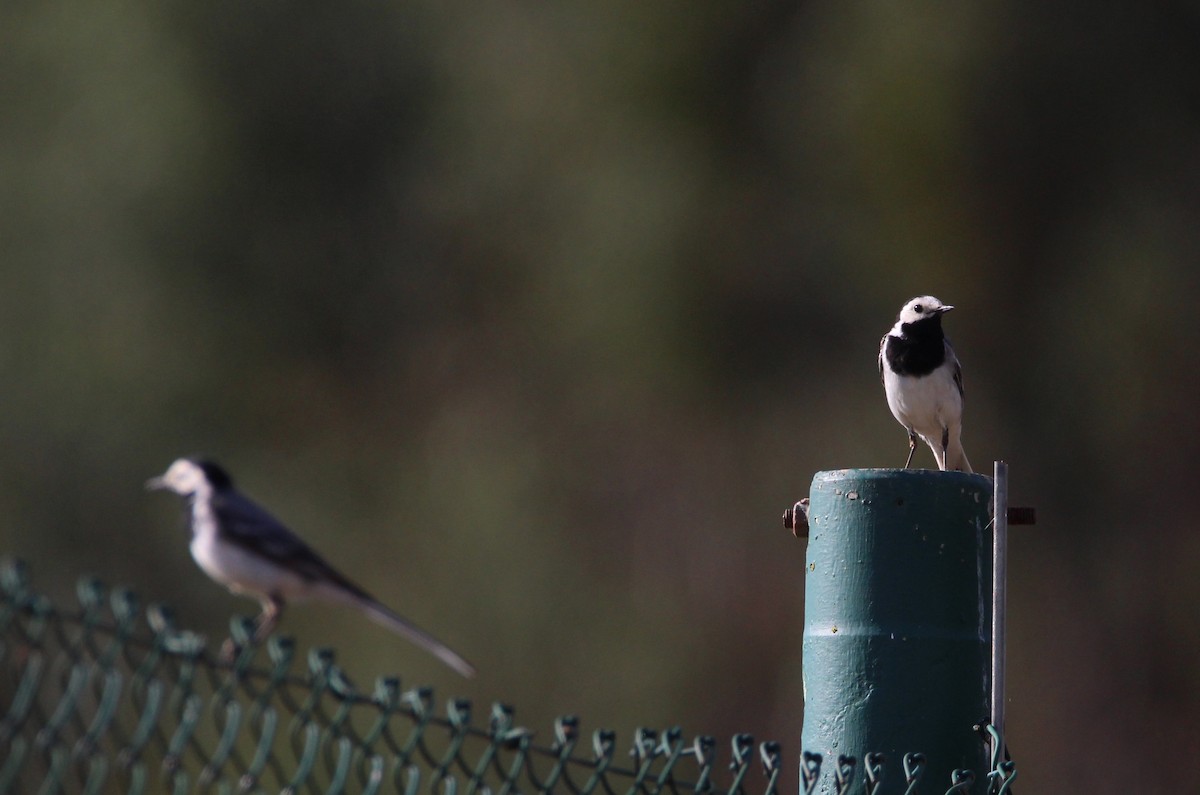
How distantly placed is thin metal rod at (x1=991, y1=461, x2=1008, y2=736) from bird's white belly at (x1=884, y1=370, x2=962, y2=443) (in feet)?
14.1

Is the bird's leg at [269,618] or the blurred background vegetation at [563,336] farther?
the blurred background vegetation at [563,336]

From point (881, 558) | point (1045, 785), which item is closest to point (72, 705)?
point (881, 558)

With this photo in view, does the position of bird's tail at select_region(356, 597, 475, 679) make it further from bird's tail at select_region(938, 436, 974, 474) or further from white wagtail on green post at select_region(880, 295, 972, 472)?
bird's tail at select_region(938, 436, 974, 474)

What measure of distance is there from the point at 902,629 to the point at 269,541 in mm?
1498

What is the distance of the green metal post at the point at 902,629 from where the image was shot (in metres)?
4.06

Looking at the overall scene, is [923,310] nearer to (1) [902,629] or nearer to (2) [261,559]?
(1) [902,629]

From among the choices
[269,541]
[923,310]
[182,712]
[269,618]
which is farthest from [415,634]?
[923,310]

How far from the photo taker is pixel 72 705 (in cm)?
257

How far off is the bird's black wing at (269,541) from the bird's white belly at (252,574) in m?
0.02

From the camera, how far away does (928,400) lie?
8.54 meters

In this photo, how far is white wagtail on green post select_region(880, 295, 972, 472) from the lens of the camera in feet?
28.0

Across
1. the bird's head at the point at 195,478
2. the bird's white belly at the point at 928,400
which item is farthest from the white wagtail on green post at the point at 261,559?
the bird's white belly at the point at 928,400

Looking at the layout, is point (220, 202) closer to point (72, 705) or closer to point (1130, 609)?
point (1130, 609)

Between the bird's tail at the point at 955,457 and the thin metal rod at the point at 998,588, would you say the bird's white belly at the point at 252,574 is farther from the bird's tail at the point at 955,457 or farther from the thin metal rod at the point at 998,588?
the bird's tail at the point at 955,457
